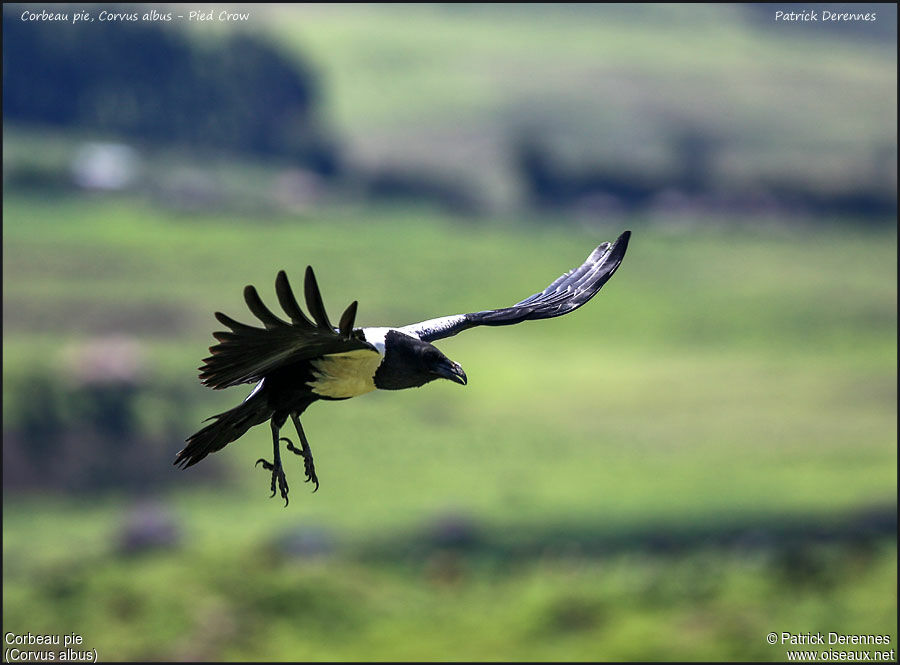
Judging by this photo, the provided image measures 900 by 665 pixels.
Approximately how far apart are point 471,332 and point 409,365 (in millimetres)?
72046

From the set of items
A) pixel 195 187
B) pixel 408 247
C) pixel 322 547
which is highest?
pixel 195 187

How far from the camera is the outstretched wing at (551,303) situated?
14164 mm

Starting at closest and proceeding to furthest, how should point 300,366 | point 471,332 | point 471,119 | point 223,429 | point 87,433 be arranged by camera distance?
point 300,366
point 223,429
point 87,433
point 471,332
point 471,119

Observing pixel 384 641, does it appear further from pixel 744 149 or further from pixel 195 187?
pixel 744 149

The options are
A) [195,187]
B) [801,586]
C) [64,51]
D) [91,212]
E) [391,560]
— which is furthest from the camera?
[64,51]

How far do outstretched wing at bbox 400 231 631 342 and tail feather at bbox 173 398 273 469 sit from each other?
4.71 ft

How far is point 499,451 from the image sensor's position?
76500 millimetres

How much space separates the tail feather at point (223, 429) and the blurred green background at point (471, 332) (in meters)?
43.3

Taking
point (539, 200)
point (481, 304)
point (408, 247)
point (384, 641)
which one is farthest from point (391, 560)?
point (539, 200)

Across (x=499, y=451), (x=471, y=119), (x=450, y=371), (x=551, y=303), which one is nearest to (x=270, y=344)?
(x=450, y=371)

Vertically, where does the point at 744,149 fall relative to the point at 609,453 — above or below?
above

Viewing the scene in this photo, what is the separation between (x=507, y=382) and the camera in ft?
273

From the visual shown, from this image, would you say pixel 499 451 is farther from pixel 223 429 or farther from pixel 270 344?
pixel 270 344

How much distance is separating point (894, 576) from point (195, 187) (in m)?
55.6
